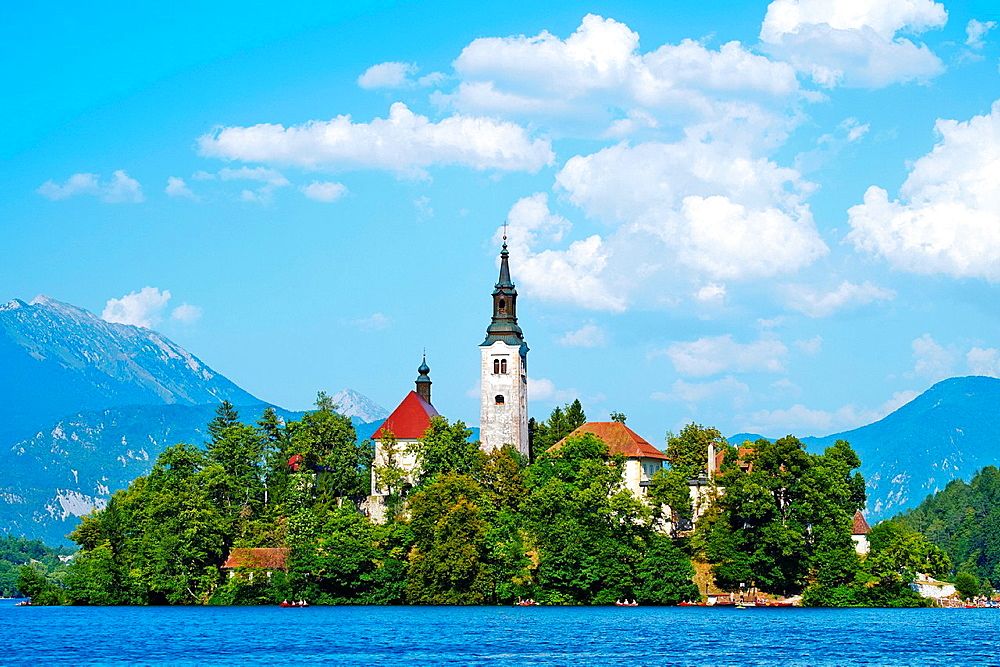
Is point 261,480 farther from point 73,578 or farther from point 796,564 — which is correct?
point 796,564

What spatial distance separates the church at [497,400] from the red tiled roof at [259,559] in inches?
639

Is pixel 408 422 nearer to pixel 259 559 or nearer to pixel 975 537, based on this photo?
pixel 259 559

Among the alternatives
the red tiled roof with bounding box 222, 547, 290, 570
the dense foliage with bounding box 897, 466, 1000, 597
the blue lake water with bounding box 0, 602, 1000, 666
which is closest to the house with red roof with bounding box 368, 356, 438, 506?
the red tiled roof with bounding box 222, 547, 290, 570

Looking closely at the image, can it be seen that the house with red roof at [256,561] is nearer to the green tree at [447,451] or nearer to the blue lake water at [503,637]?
the blue lake water at [503,637]

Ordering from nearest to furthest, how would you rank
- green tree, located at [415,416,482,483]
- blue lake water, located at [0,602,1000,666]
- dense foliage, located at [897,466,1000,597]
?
1. blue lake water, located at [0,602,1000,666]
2. green tree, located at [415,416,482,483]
3. dense foliage, located at [897,466,1000,597]

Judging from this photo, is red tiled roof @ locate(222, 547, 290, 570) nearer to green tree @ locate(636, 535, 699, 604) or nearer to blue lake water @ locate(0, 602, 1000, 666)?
blue lake water @ locate(0, 602, 1000, 666)

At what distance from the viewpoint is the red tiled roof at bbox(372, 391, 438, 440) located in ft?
420

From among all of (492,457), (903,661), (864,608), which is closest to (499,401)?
(492,457)

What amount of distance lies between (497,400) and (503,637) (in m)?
56.7

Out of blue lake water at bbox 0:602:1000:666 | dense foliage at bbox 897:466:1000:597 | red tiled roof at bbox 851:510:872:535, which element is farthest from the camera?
dense foliage at bbox 897:466:1000:597

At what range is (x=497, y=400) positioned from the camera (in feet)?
429

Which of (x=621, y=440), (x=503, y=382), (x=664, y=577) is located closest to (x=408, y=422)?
(x=503, y=382)

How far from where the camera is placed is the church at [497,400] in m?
128

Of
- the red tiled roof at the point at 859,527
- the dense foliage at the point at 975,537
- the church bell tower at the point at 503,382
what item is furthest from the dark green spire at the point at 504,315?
the dense foliage at the point at 975,537
